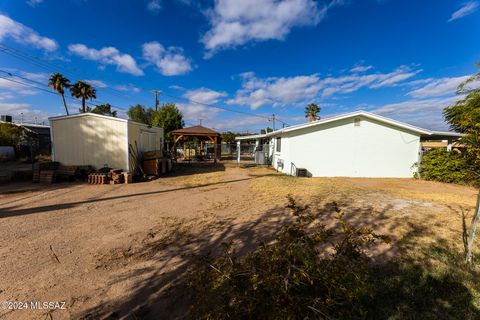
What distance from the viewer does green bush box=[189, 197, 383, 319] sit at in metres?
1.54

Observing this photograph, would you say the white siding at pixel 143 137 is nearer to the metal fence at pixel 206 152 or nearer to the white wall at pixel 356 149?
the metal fence at pixel 206 152

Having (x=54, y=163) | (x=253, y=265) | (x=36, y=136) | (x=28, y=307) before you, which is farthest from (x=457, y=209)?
(x=36, y=136)

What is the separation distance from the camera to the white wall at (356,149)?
12.5 metres

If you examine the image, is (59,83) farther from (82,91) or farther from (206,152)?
(206,152)

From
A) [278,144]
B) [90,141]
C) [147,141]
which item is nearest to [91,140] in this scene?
[90,141]

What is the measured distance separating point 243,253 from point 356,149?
1136 centimetres

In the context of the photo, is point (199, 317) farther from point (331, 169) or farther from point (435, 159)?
point (435, 159)

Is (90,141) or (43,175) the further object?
(90,141)

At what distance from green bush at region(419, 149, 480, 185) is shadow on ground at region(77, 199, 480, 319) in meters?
8.92

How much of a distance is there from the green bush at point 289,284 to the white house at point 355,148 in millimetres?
10844

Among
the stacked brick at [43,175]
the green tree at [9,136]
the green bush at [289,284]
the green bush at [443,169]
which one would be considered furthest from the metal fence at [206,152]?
the green bush at [289,284]

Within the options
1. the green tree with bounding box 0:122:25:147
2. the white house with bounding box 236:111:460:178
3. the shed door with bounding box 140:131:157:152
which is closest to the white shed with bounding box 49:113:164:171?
the shed door with bounding box 140:131:157:152

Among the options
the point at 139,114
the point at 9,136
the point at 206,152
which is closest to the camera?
the point at 9,136

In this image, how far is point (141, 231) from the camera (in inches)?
178
